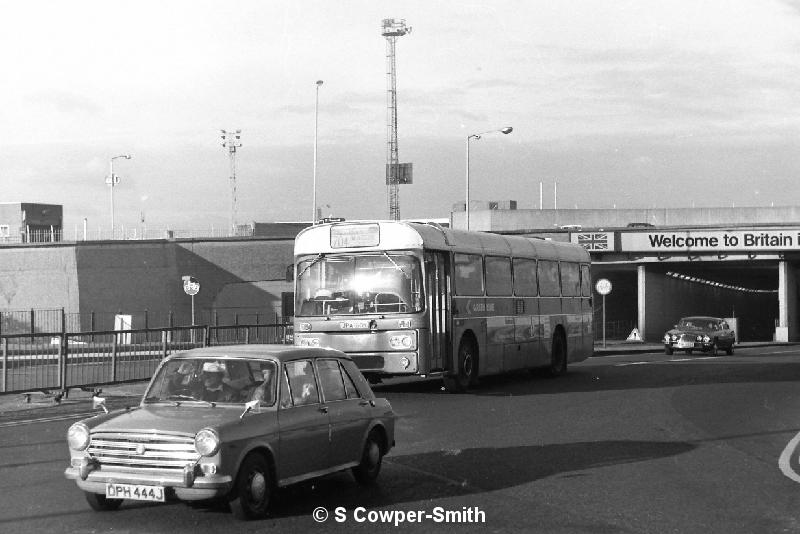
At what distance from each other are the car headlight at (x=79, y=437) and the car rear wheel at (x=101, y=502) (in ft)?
1.39

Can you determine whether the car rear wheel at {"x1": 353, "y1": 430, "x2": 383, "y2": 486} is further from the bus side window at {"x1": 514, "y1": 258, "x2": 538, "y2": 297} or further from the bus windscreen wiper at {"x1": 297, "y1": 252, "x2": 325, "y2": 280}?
the bus side window at {"x1": 514, "y1": 258, "x2": 538, "y2": 297}

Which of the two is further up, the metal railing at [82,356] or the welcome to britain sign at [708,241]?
the welcome to britain sign at [708,241]

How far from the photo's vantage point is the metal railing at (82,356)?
21.1 metres

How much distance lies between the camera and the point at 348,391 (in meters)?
10.9

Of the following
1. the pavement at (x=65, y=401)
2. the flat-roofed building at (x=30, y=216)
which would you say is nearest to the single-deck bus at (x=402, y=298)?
the pavement at (x=65, y=401)

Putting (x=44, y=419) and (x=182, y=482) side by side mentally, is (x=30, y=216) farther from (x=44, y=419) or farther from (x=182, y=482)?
(x=182, y=482)

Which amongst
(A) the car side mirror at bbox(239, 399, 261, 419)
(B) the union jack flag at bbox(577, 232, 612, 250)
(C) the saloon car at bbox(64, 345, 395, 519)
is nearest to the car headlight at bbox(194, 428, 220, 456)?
(C) the saloon car at bbox(64, 345, 395, 519)

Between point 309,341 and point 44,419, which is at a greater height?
point 309,341

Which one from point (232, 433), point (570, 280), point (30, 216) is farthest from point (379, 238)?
point (30, 216)

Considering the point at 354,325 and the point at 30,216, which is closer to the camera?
the point at 354,325

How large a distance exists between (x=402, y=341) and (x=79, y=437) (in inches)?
470

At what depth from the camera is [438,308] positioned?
2152cm

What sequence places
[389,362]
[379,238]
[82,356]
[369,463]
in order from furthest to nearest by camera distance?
[82,356] → [379,238] → [389,362] → [369,463]

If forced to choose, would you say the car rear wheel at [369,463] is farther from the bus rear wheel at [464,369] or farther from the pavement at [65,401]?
Answer: the bus rear wheel at [464,369]
